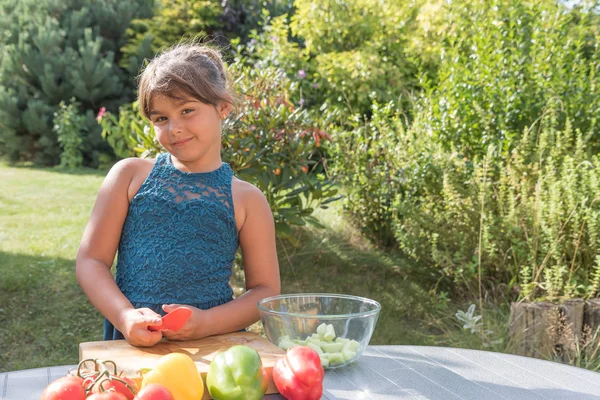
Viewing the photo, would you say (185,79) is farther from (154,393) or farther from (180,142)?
(154,393)

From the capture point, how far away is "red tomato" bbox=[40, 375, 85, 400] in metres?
1.05

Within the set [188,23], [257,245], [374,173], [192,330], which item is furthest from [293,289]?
[188,23]

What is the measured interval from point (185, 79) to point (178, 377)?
2.66 feet

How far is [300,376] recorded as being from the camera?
3.96 feet

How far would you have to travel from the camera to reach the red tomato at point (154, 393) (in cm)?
103

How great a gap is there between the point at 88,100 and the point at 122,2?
174 centimetres

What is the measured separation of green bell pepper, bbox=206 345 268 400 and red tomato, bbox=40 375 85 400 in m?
0.22

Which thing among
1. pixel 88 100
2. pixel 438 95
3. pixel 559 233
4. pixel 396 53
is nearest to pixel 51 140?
pixel 88 100

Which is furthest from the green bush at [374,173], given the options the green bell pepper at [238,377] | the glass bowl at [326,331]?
the green bell pepper at [238,377]

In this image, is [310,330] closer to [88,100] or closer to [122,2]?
[88,100]

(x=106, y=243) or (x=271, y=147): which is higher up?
(x=106, y=243)

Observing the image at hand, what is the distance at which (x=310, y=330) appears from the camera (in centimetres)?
143

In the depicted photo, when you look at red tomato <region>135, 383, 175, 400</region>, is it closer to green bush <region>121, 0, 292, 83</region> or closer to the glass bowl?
the glass bowl

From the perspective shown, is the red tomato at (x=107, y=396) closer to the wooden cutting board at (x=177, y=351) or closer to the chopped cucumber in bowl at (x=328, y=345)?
the wooden cutting board at (x=177, y=351)
